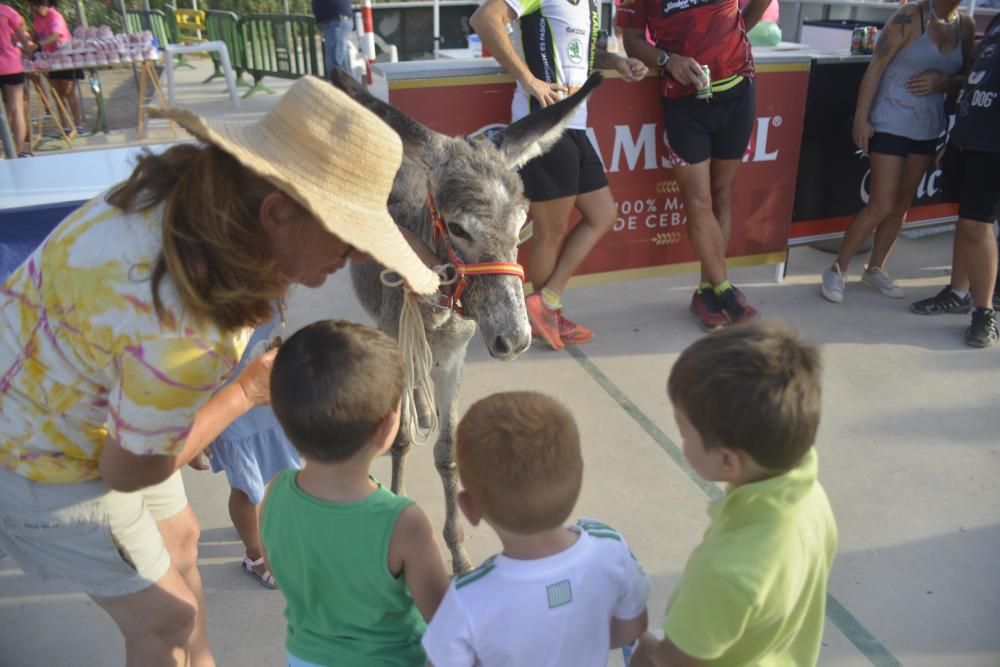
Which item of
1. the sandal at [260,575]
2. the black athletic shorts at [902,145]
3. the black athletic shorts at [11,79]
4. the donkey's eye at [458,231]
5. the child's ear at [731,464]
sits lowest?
the sandal at [260,575]

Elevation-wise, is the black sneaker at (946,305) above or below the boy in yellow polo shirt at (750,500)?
below

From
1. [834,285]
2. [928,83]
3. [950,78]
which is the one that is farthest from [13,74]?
[950,78]

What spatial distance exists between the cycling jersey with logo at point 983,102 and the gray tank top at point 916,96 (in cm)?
37

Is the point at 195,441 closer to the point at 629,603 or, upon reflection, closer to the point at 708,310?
the point at 629,603

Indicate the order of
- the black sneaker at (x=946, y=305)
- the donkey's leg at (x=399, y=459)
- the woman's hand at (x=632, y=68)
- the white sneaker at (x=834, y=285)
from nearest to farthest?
the donkey's leg at (x=399, y=459), the woman's hand at (x=632, y=68), the black sneaker at (x=946, y=305), the white sneaker at (x=834, y=285)

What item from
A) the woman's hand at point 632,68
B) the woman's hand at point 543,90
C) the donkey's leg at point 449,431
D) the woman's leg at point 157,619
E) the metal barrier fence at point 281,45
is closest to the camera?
the woman's leg at point 157,619

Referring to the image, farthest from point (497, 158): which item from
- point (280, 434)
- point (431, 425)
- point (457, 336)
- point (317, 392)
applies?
point (317, 392)

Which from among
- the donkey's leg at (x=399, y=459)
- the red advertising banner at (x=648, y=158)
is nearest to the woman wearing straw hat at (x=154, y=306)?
the donkey's leg at (x=399, y=459)

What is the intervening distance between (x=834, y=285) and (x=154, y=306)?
5629 mm

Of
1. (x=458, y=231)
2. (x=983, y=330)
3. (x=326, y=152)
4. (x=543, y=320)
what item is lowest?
(x=983, y=330)

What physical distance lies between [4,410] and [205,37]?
18.7 meters

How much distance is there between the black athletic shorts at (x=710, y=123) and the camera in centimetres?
499

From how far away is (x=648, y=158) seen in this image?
5.57m

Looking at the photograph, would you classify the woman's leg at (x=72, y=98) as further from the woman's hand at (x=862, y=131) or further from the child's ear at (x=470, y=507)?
the child's ear at (x=470, y=507)
